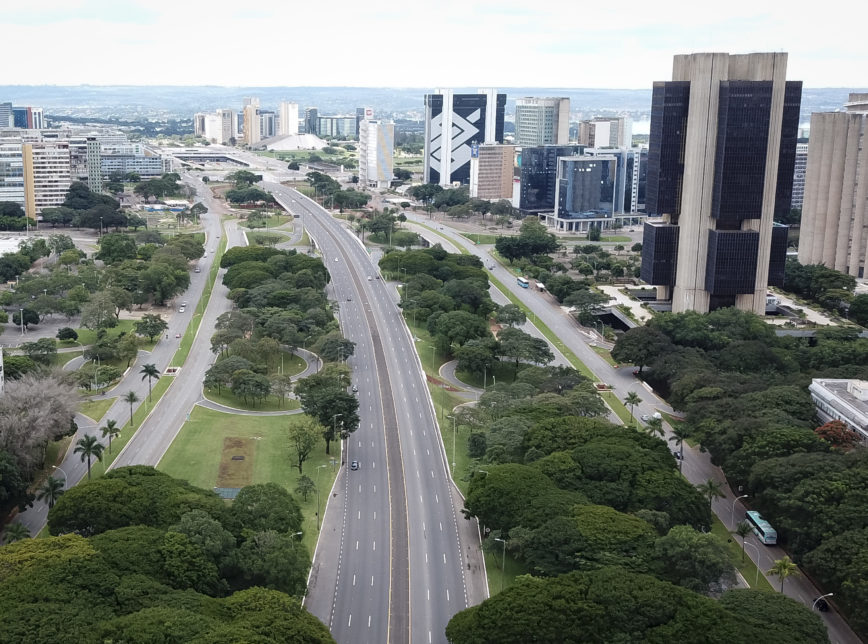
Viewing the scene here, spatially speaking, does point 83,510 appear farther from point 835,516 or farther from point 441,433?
point 835,516

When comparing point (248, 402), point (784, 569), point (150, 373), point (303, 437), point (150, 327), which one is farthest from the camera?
point (150, 327)

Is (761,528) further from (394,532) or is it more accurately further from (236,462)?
(236,462)

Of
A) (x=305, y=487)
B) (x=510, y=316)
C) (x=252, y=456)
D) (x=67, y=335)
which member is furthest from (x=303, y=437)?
(x=67, y=335)

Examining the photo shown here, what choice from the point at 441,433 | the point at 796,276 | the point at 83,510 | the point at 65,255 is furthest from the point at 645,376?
the point at 65,255

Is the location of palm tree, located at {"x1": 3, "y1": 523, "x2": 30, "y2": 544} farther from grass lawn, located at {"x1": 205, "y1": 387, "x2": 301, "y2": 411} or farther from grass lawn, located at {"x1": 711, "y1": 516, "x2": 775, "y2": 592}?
grass lawn, located at {"x1": 711, "y1": 516, "x2": 775, "y2": 592}

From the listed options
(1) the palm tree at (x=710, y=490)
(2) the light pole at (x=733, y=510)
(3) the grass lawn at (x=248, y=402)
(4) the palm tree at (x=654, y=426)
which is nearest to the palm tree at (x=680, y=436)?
(4) the palm tree at (x=654, y=426)

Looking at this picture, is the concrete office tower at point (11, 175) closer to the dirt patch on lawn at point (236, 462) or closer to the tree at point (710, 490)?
the dirt patch on lawn at point (236, 462)
